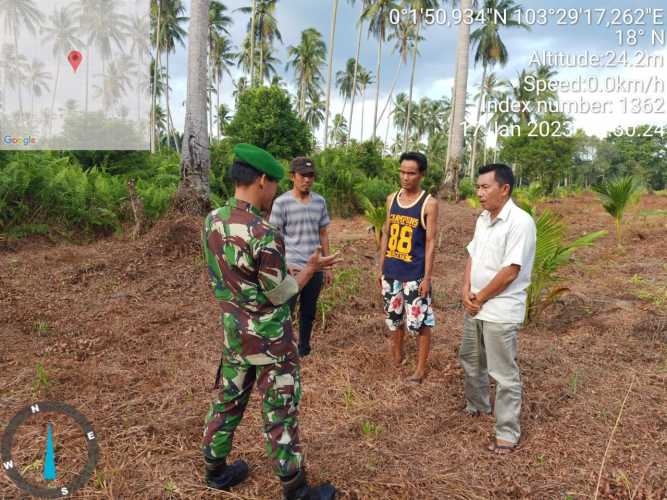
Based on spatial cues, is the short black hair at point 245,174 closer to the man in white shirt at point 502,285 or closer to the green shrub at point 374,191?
the man in white shirt at point 502,285

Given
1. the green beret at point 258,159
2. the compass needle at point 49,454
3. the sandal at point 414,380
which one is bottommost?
the compass needle at point 49,454

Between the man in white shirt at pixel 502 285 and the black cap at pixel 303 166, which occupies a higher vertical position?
the black cap at pixel 303 166

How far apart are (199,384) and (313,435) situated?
3.82ft

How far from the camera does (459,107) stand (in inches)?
600

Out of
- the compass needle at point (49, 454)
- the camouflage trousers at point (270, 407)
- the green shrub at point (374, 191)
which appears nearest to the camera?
the camouflage trousers at point (270, 407)

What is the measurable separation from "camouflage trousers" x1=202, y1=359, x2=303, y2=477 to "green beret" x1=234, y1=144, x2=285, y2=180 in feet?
2.99

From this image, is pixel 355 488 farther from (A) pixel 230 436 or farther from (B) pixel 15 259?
(B) pixel 15 259

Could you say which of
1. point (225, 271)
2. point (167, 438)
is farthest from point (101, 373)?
point (225, 271)

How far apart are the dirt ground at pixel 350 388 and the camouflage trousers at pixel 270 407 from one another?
1.34 feet

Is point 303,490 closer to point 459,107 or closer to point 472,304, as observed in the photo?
point 472,304

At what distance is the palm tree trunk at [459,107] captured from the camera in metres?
14.8

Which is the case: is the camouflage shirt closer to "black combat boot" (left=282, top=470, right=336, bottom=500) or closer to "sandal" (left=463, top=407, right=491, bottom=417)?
"black combat boot" (left=282, top=470, right=336, bottom=500)

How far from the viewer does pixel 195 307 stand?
17.7 feet

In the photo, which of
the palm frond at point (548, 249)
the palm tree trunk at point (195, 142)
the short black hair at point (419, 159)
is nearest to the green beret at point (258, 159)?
the short black hair at point (419, 159)
